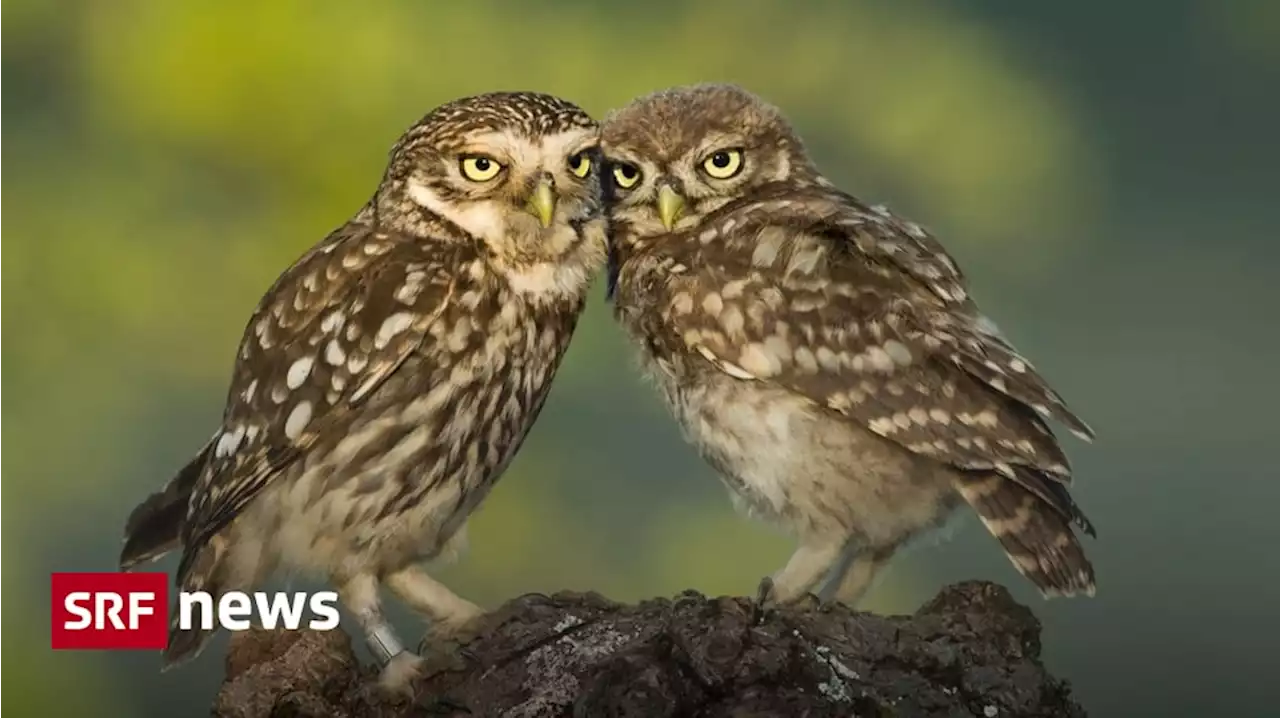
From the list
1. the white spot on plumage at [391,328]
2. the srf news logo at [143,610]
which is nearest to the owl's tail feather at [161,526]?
the srf news logo at [143,610]

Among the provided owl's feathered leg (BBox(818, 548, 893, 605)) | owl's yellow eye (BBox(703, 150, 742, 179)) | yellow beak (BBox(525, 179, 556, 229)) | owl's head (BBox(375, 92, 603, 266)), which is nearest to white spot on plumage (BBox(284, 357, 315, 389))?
owl's head (BBox(375, 92, 603, 266))

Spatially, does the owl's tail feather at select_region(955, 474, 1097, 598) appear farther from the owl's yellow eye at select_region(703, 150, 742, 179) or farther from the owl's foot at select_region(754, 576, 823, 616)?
the owl's yellow eye at select_region(703, 150, 742, 179)

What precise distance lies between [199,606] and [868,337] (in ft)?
2.83

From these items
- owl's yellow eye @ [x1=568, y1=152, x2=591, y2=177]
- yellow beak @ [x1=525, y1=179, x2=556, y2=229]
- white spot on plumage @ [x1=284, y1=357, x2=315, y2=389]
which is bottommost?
white spot on plumage @ [x1=284, y1=357, x2=315, y2=389]

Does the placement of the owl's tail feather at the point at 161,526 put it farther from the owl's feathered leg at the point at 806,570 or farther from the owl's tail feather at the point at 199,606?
the owl's feathered leg at the point at 806,570

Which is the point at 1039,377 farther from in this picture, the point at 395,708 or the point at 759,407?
the point at 395,708

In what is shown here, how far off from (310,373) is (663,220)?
1.53 feet

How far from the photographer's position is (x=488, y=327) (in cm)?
222

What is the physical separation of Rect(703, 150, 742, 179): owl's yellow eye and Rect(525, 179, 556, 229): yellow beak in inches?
9.6

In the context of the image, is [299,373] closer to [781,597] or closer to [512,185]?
[512,185]

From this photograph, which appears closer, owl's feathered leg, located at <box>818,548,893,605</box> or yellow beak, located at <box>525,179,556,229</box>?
Result: yellow beak, located at <box>525,179,556,229</box>

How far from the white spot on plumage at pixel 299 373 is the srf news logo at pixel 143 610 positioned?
0.26 meters

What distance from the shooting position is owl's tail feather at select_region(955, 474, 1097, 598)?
2137mm

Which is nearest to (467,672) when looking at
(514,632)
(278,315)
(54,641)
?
(514,632)
